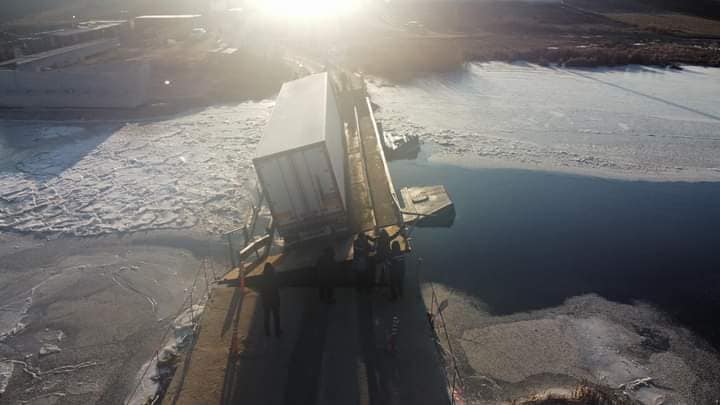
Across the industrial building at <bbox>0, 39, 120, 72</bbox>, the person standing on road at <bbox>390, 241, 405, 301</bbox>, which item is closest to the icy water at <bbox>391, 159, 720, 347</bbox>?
the person standing on road at <bbox>390, 241, 405, 301</bbox>

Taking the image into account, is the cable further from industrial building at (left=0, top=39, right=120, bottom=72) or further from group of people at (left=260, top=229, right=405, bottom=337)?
industrial building at (left=0, top=39, right=120, bottom=72)

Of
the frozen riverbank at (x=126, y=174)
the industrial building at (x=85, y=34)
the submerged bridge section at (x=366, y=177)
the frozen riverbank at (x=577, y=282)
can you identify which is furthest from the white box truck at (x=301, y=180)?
the industrial building at (x=85, y=34)

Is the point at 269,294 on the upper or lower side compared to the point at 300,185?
lower

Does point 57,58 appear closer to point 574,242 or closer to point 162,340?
point 162,340

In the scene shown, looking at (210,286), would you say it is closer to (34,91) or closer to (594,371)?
(594,371)

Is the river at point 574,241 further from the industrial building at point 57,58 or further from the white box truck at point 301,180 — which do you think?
the industrial building at point 57,58

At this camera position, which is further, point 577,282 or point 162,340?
point 577,282

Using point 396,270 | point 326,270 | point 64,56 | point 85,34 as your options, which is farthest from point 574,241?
point 85,34
